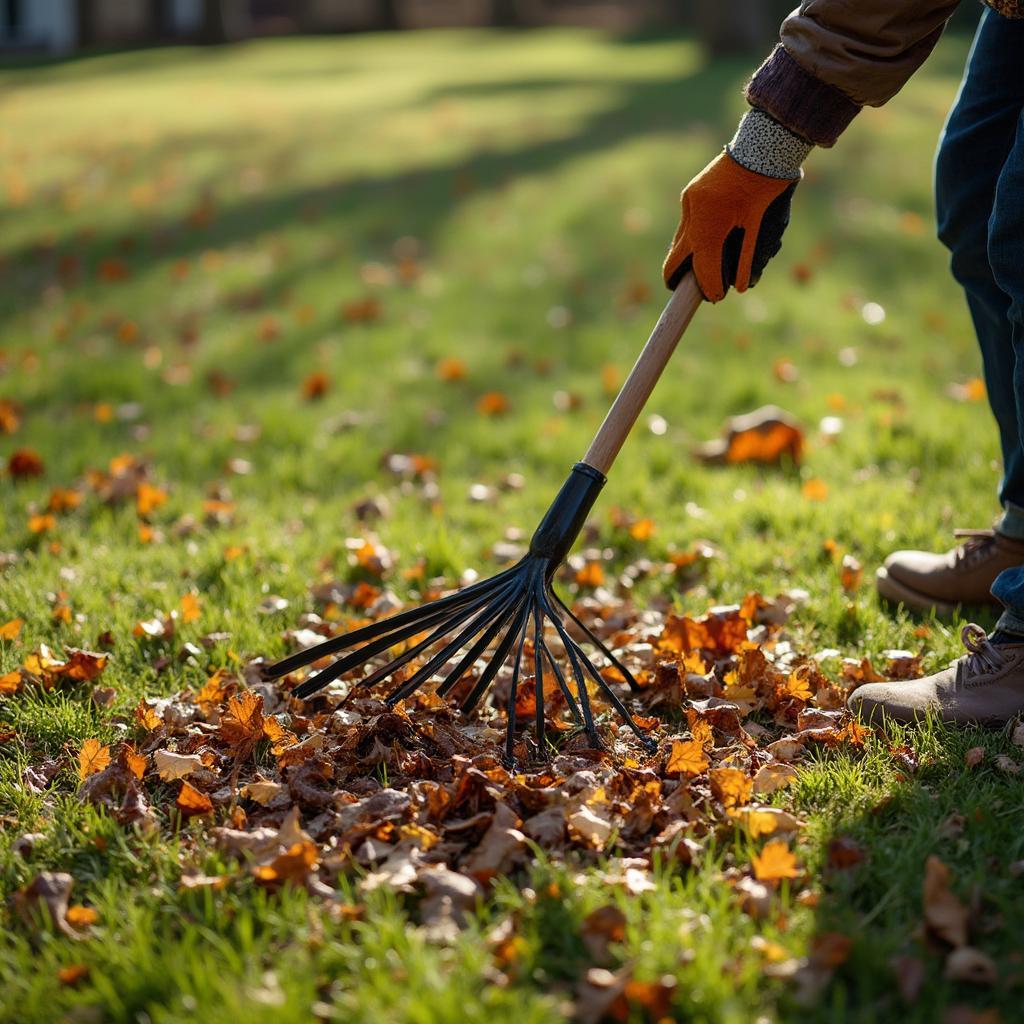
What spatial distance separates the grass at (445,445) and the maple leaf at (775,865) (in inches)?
3.1

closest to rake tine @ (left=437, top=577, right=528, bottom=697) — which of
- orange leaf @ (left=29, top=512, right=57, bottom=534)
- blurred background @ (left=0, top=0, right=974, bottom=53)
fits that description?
orange leaf @ (left=29, top=512, right=57, bottom=534)

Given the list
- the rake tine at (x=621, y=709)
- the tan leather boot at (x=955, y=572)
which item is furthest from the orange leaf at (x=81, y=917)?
the tan leather boot at (x=955, y=572)

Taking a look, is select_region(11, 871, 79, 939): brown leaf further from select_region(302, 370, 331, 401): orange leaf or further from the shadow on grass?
select_region(302, 370, 331, 401): orange leaf

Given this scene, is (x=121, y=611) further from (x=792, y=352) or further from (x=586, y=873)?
(x=792, y=352)

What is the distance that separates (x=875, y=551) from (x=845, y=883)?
5.37ft

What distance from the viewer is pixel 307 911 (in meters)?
1.74

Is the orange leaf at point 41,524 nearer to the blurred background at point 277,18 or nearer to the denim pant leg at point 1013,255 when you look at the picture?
the denim pant leg at point 1013,255

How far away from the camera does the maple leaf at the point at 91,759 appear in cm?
216

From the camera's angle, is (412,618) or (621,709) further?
(412,618)

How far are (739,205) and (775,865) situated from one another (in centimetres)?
129

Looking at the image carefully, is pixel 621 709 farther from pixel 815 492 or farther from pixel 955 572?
pixel 815 492

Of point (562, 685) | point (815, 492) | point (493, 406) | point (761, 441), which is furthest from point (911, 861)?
point (493, 406)

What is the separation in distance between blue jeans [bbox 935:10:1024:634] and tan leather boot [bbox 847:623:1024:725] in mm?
70

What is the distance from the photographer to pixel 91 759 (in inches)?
85.5
